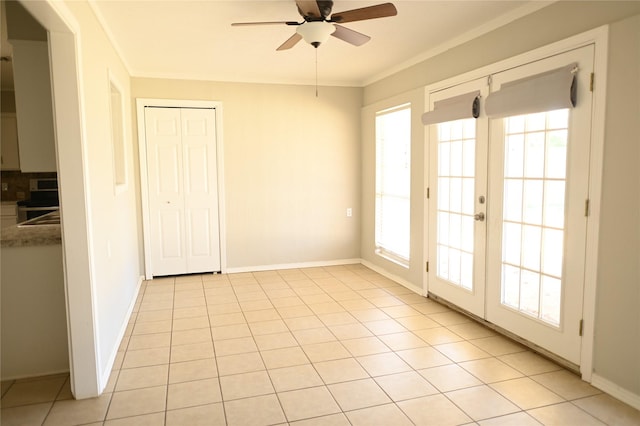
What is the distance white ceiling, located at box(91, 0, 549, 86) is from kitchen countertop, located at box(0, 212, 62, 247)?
64.7 inches

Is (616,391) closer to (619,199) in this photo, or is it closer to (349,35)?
(619,199)

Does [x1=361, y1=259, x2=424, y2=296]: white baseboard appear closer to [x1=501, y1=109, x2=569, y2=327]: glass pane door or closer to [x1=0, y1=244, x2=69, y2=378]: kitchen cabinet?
[x1=501, y1=109, x2=569, y2=327]: glass pane door

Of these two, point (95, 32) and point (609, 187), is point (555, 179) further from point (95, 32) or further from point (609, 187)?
point (95, 32)

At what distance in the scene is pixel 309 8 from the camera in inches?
108

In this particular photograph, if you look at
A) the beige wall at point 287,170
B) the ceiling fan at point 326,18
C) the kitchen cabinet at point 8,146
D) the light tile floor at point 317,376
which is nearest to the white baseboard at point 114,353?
the light tile floor at point 317,376

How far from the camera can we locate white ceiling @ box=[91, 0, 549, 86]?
3.17 m

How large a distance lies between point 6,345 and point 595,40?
4268 millimetres

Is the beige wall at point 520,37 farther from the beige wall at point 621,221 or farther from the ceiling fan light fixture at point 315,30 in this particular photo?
the ceiling fan light fixture at point 315,30

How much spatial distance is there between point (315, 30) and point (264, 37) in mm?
1043

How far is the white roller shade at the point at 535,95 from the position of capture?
2775 mm

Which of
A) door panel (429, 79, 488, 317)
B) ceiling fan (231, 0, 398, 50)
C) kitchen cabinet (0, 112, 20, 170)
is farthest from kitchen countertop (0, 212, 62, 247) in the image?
kitchen cabinet (0, 112, 20, 170)

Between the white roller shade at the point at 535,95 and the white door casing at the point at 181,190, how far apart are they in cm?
350

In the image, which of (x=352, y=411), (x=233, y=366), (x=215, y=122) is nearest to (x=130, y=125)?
(x=215, y=122)

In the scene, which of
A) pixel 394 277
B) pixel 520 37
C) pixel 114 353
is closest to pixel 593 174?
pixel 520 37
